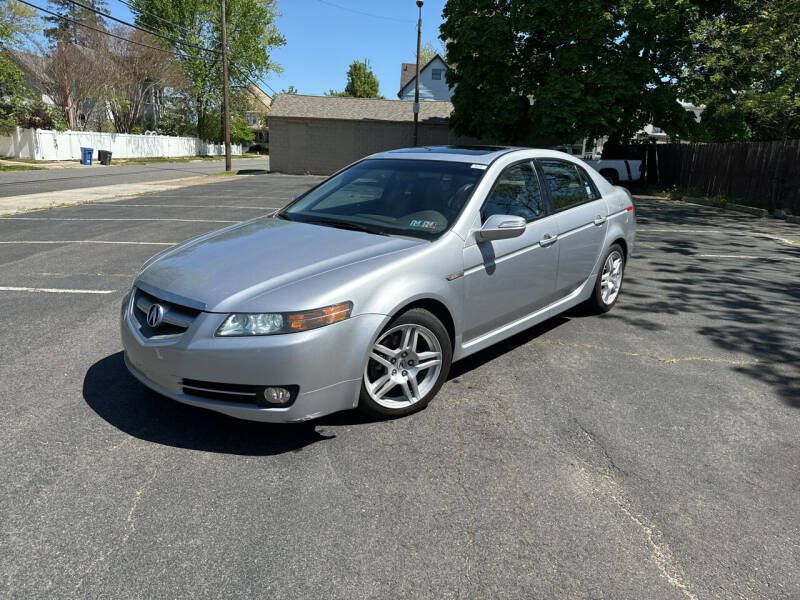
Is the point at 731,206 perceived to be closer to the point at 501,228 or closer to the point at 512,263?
the point at 512,263

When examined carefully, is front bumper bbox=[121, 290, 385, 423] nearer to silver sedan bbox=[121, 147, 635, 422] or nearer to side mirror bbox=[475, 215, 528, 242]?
silver sedan bbox=[121, 147, 635, 422]

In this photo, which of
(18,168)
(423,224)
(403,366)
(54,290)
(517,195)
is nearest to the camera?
(403,366)

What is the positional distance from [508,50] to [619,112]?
19.0 feet

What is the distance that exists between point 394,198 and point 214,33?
61.6m

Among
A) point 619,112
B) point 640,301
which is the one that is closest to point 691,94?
point 619,112

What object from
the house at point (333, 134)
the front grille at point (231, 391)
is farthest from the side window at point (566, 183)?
the house at point (333, 134)

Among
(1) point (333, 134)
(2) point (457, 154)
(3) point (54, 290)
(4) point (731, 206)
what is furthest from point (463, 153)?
(1) point (333, 134)

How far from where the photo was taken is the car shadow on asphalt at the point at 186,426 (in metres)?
3.40

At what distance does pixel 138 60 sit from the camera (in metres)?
51.5

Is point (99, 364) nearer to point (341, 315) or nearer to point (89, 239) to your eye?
point (341, 315)

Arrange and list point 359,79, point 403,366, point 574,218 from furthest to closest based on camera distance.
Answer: point 359,79 < point 574,218 < point 403,366

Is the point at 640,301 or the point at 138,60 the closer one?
the point at 640,301

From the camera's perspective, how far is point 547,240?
4738 millimetres

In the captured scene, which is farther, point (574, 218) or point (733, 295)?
point (733, 295)
